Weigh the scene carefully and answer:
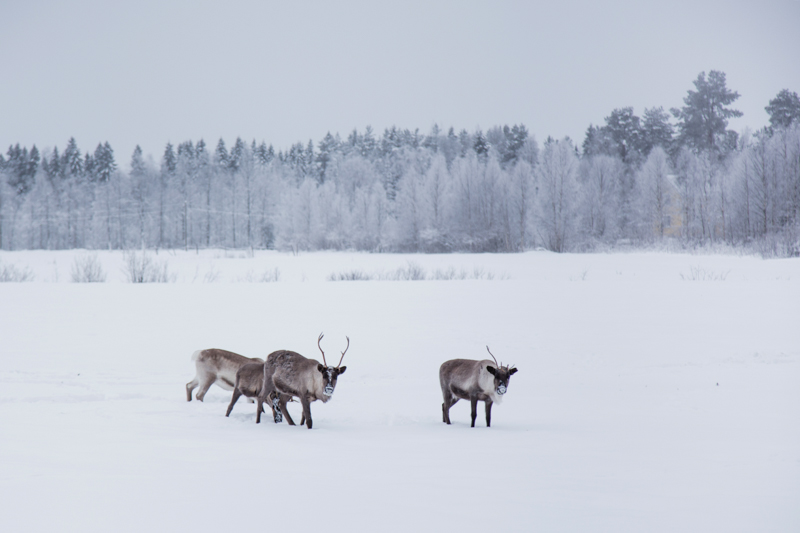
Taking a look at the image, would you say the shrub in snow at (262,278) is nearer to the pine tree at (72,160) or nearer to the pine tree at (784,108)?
the pine tree at (784,108)

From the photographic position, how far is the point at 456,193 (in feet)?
199

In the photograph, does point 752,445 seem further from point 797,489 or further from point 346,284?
point 346,284

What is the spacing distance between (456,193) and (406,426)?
55.7 meters

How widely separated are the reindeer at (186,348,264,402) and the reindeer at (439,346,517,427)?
7.62 ft

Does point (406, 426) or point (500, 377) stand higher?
point (500, 377)

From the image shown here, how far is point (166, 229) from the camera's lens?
79.4 metres

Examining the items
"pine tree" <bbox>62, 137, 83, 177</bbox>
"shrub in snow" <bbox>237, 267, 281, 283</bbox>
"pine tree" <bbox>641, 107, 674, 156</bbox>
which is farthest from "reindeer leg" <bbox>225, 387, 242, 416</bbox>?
"pine tree" <bbox>62, 137, 83, 177</bbox>

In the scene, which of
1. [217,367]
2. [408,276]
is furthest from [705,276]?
[217,367]

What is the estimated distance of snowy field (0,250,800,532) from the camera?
3.47 m

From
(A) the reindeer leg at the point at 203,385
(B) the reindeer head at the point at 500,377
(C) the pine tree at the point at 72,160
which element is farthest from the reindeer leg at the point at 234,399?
(C) the pine tree at the point at 72,160

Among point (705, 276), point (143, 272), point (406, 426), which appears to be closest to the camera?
point (406, 426)

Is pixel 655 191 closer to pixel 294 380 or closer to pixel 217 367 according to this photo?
pixel 217 367

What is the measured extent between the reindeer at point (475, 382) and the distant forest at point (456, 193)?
1438 inches

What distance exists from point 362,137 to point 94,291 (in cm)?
8495
